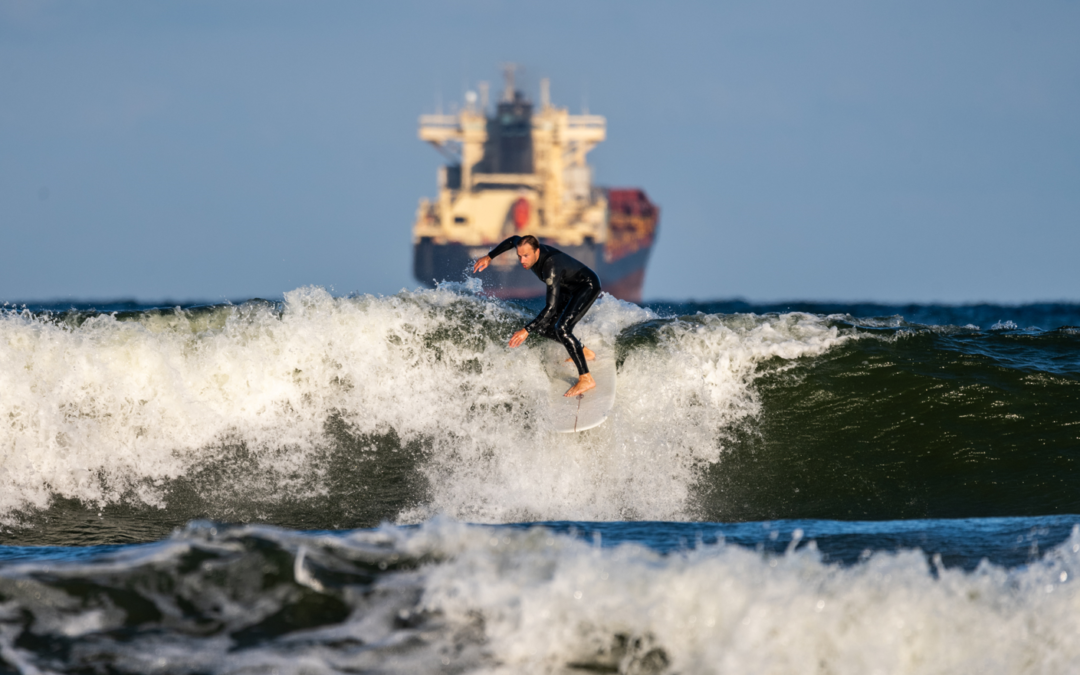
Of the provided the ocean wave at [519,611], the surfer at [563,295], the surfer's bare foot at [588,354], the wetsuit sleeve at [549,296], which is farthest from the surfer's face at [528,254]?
the ocean wave at [519,611]

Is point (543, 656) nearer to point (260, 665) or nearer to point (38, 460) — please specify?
point (260, 665)

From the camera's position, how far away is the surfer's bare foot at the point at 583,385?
8.05 meters

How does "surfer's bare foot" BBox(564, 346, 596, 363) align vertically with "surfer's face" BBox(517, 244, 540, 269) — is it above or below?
below

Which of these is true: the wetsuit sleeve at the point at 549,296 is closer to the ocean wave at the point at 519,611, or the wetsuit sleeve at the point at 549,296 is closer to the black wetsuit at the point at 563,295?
the black wetsuit at the point at 563,295

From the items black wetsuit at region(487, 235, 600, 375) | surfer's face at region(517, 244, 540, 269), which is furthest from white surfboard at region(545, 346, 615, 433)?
surfer's face at region(517, 244, 540, 269)

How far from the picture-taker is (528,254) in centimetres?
764

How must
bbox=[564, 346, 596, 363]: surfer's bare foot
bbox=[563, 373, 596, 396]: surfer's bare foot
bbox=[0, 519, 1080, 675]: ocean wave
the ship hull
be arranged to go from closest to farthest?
1. bbox=[0, 519, 1080, 675]: ocean wave
2. bbox=[563, 373, 596, 396]: surfer's bare foot
3. bbox=[564, 346, 596, 363]: surfer's bare foot
4. the ship hull

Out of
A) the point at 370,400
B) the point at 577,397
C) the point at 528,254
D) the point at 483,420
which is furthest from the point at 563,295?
the point at 370,400

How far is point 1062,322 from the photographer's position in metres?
25.9

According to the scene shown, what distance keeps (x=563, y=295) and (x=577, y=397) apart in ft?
3.39

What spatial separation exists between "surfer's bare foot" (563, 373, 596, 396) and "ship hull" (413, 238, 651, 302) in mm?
39813

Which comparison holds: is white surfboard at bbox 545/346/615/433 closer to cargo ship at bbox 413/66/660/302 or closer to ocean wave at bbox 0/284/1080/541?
ocean wave at bbox 0/284/1080/541

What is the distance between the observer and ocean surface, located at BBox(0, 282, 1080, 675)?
4.12 m

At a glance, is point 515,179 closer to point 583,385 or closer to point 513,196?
point 513,196
